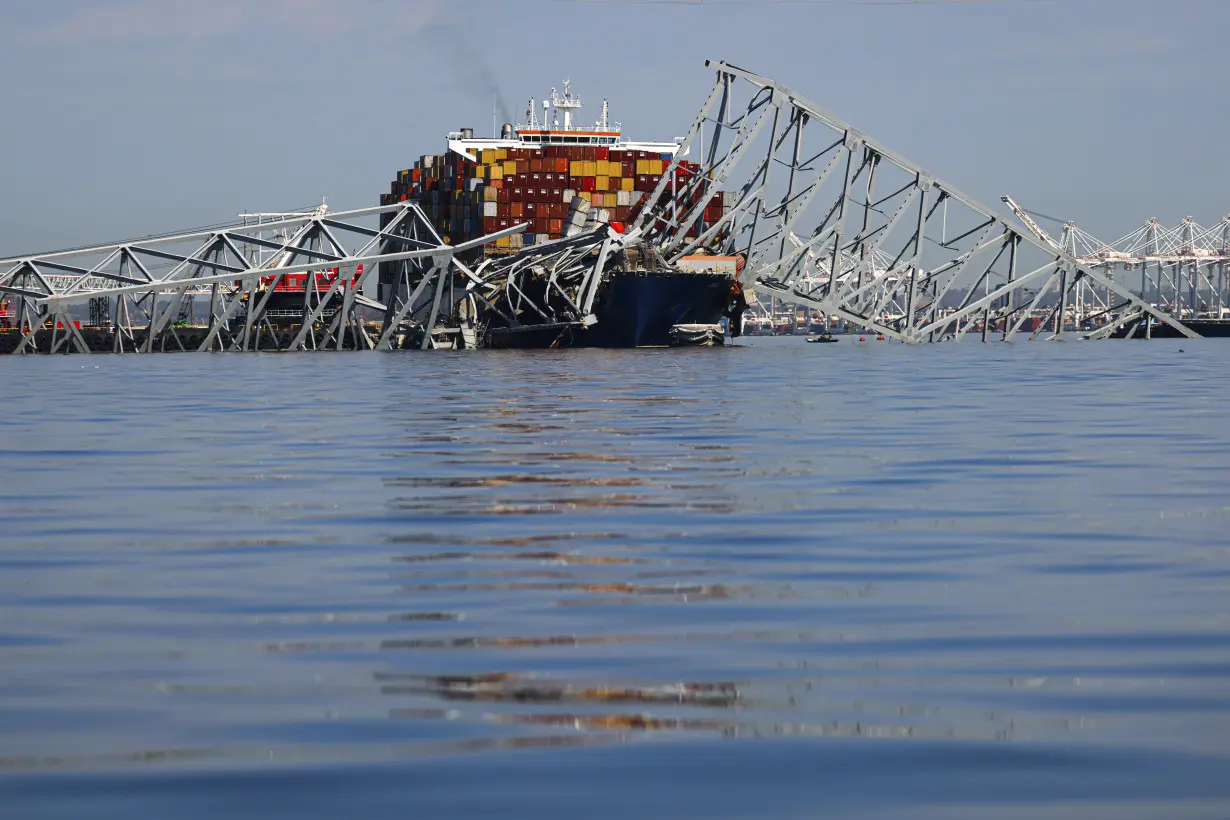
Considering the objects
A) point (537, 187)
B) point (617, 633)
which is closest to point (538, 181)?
point (537, 187)

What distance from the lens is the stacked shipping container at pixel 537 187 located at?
148625 millimetres

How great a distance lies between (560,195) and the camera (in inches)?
5935

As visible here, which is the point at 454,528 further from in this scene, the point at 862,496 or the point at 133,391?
the point at 133,391

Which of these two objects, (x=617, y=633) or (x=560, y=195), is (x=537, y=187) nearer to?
(x=560, y=195)

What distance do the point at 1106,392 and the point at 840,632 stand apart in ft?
122

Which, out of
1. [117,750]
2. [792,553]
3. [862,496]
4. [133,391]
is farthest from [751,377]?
[117,750]

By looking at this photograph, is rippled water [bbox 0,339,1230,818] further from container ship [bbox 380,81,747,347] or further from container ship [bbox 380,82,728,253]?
container ship [bbox 380,82,728,253]

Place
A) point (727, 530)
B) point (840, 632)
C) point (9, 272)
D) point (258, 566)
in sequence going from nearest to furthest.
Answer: point (840, 632), point (258, 566), point (727, 530), point (9, 272)

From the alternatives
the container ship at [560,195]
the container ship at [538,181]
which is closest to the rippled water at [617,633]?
the container ship at [560,195]

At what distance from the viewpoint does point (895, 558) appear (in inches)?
498

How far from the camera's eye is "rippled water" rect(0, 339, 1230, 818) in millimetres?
6562

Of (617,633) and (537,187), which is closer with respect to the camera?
(617,633)

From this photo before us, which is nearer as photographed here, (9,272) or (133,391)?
(133,391)

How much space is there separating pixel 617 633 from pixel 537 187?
468ft
